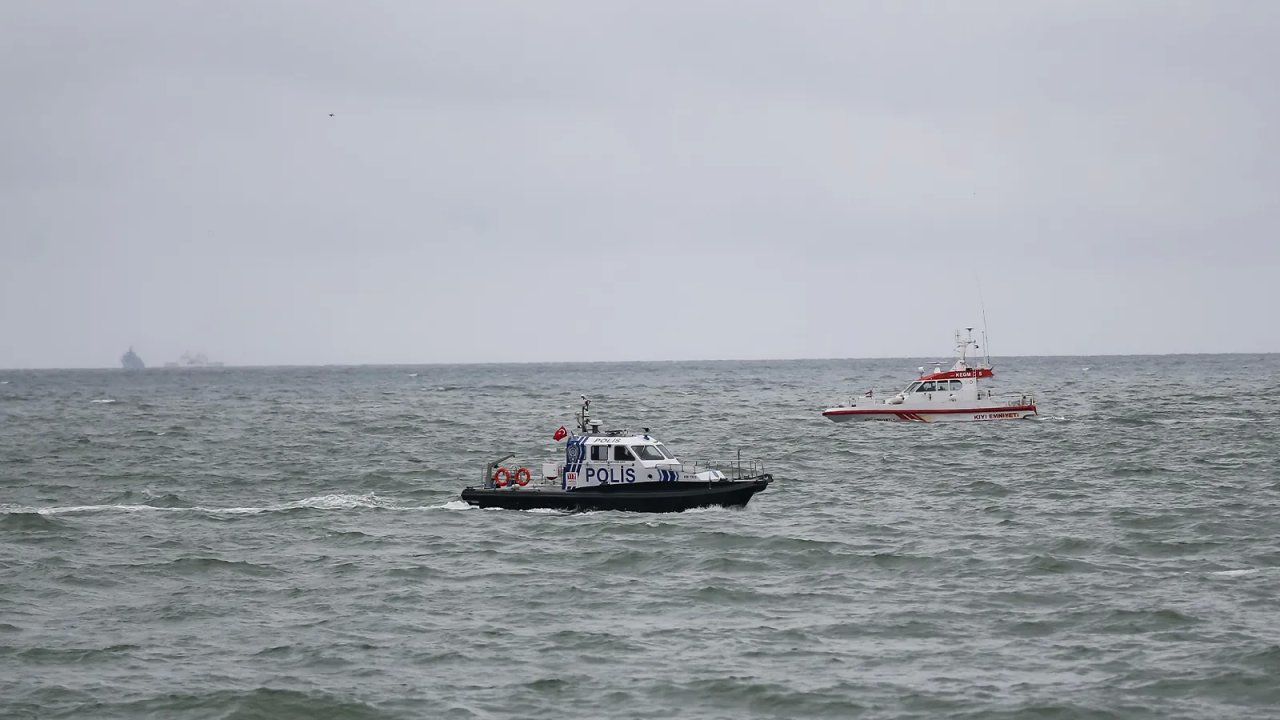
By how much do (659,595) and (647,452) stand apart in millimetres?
10613

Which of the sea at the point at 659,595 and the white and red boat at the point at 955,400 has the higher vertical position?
the white and red boat at the point at 955,400

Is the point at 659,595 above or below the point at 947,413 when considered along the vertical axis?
below

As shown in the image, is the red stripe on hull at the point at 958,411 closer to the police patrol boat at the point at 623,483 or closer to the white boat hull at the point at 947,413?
the white boat hull at the point at 947,413

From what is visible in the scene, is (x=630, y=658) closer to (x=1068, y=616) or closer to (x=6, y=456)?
(x=1068, y=616)

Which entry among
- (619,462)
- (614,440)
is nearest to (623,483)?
(619,462)

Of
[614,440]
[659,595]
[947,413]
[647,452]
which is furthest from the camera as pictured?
[947,413]

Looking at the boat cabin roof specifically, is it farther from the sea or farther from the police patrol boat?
the sea

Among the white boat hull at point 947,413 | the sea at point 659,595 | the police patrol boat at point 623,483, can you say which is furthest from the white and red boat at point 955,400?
the police patrol boat at point 623,483

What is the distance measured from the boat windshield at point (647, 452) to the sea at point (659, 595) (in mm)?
2014

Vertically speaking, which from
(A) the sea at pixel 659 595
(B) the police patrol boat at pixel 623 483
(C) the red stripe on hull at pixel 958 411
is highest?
(C) the red stripe on hull at pixel 958 411

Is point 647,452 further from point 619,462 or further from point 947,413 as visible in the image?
point 947,413

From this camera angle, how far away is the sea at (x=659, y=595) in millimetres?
21422

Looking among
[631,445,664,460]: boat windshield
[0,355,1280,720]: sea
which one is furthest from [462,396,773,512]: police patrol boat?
[0,355,1280,720]: sea

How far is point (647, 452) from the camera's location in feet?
127
